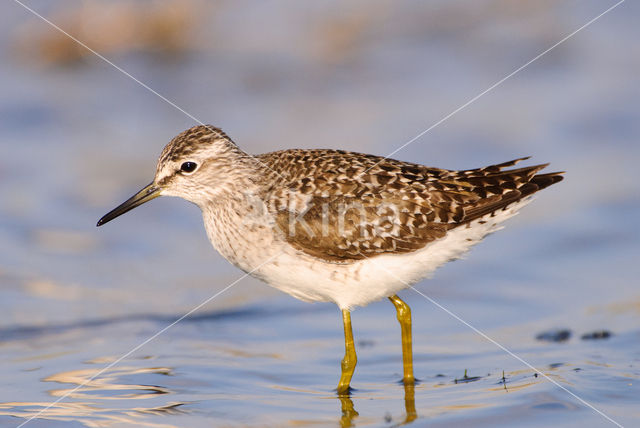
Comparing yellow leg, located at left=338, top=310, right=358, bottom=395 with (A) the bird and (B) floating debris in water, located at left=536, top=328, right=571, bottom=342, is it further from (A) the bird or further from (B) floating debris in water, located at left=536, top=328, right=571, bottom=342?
(B) floating debris in water, located at left=536, top=328, right=571, bottom=342

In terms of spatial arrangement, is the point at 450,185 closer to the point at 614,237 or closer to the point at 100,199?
the point at 614,237

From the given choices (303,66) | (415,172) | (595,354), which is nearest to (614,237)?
(595,354)

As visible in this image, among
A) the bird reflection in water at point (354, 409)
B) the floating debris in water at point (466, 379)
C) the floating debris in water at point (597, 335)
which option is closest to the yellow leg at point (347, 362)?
the bird reflection in water at point (354, 409)

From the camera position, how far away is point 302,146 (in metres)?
14.2

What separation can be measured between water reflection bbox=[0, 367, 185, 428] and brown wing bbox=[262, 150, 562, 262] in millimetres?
1972

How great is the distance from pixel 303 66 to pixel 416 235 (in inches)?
365

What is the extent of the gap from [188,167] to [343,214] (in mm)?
1727

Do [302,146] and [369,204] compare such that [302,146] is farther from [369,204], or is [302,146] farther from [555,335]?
[555,335]

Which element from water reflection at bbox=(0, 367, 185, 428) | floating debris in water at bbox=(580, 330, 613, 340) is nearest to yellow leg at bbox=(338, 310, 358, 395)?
water reflection at bbox=(0, 367, 185, 428)

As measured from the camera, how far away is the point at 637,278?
36.4 ft

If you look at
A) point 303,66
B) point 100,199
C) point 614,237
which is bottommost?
point 614,237

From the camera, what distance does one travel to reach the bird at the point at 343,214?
8.49 m

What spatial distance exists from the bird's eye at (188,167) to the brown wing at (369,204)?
0.93m

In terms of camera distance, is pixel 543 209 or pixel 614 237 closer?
pixel 614 237
